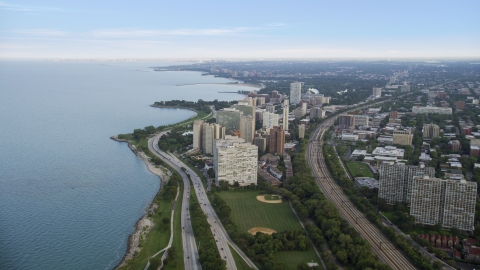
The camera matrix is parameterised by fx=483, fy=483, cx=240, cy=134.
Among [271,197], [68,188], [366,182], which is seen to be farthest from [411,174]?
[68,188]

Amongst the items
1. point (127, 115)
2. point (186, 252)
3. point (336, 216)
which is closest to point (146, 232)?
point (186, 252)

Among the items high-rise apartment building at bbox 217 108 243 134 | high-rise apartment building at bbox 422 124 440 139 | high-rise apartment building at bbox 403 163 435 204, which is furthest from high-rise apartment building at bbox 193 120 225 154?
high-rise apartment building at bbox 422 124 440 139

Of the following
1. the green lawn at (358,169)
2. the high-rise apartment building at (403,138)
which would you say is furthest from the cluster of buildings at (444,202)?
the high-rise apartment building at (403,138)

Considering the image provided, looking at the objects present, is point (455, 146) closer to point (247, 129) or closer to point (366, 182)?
point (366, 182)

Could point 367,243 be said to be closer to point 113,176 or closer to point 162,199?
point 162,199

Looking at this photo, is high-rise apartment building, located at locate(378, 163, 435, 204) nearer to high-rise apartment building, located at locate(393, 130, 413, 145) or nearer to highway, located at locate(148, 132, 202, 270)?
highway, located at locate(148, 132, 202, 270)

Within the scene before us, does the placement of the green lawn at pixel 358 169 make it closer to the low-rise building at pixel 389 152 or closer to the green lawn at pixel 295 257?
the low-rise building at pixel 389 152
